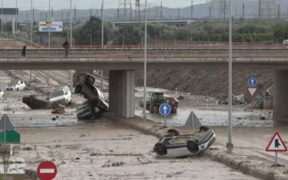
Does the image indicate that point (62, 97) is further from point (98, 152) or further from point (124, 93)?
point (98, 152)

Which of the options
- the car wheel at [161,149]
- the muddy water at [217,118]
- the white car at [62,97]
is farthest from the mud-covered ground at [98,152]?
the white car at [62,97]

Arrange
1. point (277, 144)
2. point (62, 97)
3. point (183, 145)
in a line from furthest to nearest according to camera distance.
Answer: point (62, 97), point (183, 145), point (277, 144)

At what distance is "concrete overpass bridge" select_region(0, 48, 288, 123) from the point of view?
6656 centimetres

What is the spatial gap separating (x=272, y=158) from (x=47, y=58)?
3035 cm

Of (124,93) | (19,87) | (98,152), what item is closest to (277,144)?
(98,152)

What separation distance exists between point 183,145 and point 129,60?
27775 mm

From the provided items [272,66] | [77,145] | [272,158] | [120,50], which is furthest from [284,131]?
[272,158]

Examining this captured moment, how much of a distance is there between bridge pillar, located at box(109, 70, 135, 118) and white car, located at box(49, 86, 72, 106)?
21221mm

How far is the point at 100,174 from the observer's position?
1404 inches

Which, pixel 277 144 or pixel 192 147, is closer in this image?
pixel 277 144

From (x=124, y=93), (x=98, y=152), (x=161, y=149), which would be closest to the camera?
(x=161, y=149)

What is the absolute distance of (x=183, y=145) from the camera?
40.7 meters

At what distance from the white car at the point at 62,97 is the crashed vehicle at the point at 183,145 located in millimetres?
53056

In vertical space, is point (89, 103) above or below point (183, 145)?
below
